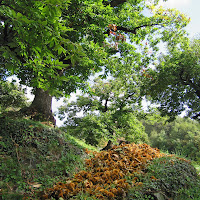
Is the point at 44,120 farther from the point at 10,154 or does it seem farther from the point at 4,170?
the point at 4,170

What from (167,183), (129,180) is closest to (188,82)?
(167,183)

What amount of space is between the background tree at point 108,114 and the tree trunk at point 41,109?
13.5 feet

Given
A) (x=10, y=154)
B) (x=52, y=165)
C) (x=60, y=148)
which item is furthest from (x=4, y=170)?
(x=60, y=148)

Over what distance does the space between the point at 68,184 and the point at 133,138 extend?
37.7 feet

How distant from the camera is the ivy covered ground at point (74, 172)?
368 cm

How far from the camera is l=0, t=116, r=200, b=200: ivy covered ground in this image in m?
3.68

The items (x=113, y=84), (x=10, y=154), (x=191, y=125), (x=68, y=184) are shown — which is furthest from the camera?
(x=191, y=125)

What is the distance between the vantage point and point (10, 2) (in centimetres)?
224

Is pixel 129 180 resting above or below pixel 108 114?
below

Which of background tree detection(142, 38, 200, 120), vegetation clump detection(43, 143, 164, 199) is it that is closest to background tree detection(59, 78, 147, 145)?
background tree detection(142, 38, 200, 120)

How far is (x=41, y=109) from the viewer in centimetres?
820

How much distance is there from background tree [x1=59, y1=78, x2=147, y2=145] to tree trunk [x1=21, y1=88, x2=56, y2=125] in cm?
412

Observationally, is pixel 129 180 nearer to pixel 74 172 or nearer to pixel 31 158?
pixel 74 172

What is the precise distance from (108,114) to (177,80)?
6.13m
